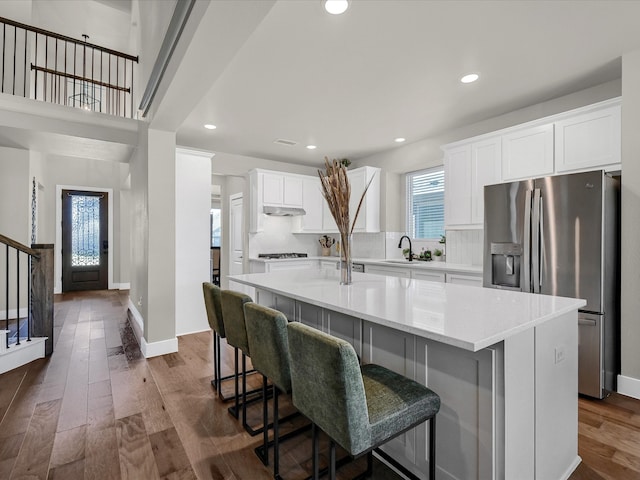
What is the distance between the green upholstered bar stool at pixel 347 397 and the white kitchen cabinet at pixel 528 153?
9.16 feet

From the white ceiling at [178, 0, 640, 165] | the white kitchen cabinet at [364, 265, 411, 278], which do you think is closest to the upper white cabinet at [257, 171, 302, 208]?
the white ceiling at [178, 0, 640, 165]

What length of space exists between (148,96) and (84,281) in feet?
21.3

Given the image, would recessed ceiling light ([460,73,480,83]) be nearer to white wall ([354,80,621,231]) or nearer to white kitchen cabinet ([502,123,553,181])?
white kitchen cabinet ([502,123,553,181])

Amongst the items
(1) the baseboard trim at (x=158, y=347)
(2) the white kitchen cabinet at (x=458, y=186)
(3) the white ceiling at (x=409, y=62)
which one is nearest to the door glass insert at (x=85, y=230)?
(3) the white ceiling at (x=409, y=62)

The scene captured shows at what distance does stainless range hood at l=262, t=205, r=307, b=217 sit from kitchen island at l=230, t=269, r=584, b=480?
3586 millimetres

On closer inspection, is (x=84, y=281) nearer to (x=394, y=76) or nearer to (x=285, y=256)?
(x=285, y=256)

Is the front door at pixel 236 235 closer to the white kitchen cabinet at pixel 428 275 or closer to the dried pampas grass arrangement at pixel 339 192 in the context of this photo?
the white kitchen cabinet at pixel 428 275

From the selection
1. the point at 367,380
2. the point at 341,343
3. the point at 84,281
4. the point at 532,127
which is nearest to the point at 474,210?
the point at 532,127

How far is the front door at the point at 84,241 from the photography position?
24.8 feet

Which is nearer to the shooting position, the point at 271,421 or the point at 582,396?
the point at 271,421

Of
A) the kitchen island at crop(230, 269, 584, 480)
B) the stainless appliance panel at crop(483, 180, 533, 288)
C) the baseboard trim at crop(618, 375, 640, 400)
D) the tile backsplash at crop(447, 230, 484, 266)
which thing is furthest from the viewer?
the tile backsplash at crop(447, 230, 484, 266)

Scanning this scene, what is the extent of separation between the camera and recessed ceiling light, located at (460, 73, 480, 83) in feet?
9.45

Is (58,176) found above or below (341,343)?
above

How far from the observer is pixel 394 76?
2.90m
